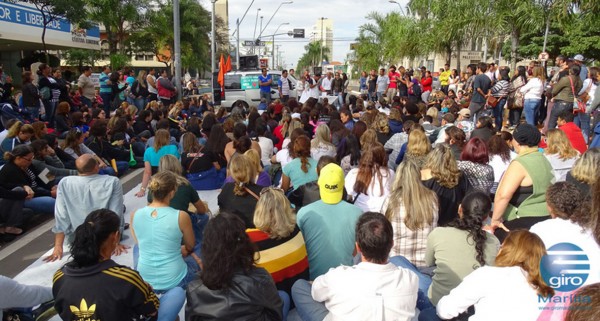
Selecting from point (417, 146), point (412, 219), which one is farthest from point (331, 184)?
point (417, 146)

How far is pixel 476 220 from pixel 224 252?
1.80m

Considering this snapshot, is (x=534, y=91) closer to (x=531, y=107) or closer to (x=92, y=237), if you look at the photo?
(x=531, y=107)

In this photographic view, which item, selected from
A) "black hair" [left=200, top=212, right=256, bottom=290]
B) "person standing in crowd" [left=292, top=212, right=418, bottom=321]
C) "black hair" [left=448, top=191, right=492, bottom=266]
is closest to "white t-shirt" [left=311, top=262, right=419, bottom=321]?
"person standing in crowd" [left=292, top=212, right=418, bottom=321]

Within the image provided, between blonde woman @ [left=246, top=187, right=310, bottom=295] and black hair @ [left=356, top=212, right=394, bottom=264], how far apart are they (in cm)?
91

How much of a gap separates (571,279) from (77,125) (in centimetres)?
983

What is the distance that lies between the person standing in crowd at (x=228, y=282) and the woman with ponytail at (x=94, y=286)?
361mm

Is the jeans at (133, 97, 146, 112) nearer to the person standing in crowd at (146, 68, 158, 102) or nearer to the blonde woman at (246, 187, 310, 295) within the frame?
the person standing in crowd at (146, 68, 158, 102)

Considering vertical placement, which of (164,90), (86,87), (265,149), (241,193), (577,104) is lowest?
(265,149)

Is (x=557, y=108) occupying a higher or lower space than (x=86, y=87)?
lower

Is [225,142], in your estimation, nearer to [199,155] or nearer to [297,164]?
[199,155]

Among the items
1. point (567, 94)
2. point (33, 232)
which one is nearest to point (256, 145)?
point (33, 232)

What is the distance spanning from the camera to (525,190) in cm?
460

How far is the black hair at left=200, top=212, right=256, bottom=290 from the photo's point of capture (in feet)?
9.07

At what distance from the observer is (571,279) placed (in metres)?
2.80
